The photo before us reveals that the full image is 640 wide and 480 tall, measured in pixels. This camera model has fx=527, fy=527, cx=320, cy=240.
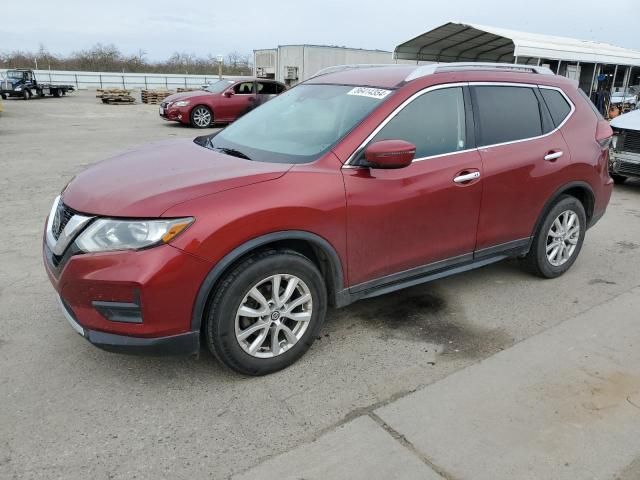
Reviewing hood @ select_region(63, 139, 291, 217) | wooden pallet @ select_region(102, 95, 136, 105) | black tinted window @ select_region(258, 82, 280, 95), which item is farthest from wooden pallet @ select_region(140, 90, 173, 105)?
hood @ select_region(63, 139, 291, 217)

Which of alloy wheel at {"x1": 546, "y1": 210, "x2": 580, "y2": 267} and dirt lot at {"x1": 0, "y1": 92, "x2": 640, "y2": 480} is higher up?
alloy wheel at {"x1": 546, "y1": 210, "x2": 580, "y2": 267}

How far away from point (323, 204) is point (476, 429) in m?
1.45

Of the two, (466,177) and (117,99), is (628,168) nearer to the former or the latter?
(466,177)

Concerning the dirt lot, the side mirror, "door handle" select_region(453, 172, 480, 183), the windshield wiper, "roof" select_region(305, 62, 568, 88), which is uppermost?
"roof" select_region(305, 62, 568, 88)

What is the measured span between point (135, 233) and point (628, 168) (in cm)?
818

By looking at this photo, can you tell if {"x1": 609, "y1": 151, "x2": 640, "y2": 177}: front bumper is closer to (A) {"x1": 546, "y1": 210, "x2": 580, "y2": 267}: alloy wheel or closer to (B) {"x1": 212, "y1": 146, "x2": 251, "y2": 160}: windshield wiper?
(A) {"x1": 546, "y1": 210, "x2": 580, "y2": 267}: alloy wheel

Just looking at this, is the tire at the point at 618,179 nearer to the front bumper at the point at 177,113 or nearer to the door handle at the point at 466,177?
the door handle at the point at 466,177

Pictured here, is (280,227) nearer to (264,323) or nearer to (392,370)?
(264,323)

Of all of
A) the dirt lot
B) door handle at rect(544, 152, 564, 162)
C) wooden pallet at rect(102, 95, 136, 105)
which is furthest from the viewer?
wooden pallet at rect(102, 95, 136, 105)

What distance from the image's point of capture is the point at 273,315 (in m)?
3.02

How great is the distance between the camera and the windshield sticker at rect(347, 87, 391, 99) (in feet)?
11.5

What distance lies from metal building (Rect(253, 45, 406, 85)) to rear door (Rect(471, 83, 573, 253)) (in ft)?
77.9

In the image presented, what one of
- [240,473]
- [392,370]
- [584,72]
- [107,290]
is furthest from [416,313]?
[584,72]

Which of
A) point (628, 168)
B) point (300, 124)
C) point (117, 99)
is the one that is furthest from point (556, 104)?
point (117, 99)
